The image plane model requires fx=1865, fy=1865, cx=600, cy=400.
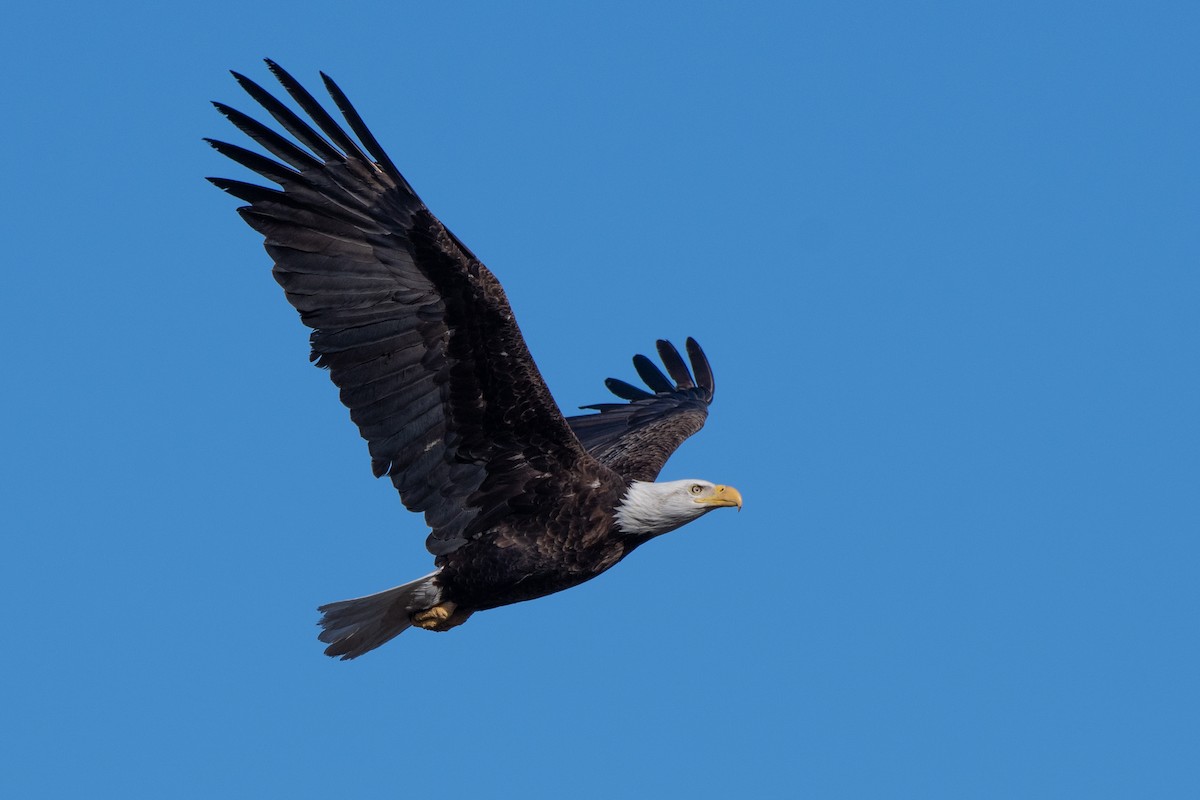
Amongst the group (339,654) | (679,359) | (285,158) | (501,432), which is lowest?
(339,654)

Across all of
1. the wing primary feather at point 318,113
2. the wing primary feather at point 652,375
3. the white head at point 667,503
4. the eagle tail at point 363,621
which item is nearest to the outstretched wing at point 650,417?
the wing primary feather at point 652,375

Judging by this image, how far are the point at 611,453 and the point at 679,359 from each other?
221 centimetres

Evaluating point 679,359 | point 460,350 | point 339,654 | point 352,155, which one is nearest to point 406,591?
point 339,654

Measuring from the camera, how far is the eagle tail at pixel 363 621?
11.0 meters

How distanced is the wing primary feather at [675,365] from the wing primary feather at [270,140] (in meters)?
5.72

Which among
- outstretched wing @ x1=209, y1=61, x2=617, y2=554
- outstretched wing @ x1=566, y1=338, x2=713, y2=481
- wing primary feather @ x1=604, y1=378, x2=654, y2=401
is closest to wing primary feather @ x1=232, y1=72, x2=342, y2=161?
outstretched wing @ x1=209, y1=61, x2=617, y2=554

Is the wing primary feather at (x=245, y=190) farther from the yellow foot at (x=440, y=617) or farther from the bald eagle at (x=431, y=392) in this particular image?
the yellow foot at (x=440, y=617)

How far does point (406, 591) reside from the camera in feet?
35.7

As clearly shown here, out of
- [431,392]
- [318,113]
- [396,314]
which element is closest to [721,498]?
[431,392]

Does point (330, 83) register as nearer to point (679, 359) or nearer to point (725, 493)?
point (725, 493)

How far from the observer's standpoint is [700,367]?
1512 centimetres

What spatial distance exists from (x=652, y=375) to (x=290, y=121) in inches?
233

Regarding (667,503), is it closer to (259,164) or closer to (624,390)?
(259,164)

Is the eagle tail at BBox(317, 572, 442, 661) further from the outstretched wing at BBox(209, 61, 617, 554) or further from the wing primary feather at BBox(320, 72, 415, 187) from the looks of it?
the wing primary feather at BBox(320, 72, 415, 187)
